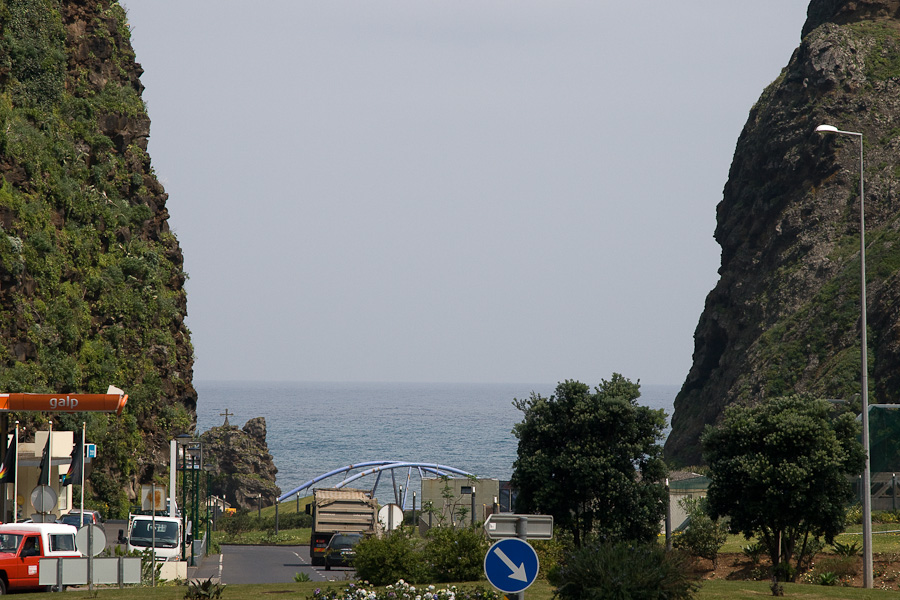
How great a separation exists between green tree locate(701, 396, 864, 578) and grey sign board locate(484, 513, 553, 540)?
56.5ft

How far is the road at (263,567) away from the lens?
35125mm

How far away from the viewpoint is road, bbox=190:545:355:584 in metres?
35.1

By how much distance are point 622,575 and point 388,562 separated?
9367mm

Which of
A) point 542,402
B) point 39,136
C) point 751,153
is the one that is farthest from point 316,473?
point 542,402

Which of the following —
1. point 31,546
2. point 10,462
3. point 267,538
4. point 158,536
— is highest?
point 10,462

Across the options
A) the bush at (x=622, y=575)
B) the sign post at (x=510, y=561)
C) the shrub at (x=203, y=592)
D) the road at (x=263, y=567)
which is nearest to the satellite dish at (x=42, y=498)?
the shrub at (x=203, y=592)

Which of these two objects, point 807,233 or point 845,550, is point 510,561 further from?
point 807,233

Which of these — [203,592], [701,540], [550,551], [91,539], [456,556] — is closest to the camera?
[203,592]

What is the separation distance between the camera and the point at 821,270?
94.4 m

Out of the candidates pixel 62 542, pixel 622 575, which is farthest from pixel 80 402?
pixel 622 575

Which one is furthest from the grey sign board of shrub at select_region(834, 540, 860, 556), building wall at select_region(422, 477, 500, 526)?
building wall at select_region(422, 477, 500, 526)

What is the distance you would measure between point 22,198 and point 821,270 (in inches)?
2784

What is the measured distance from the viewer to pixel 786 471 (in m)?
26.3

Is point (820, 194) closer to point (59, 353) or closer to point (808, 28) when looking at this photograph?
point (808, 28)
